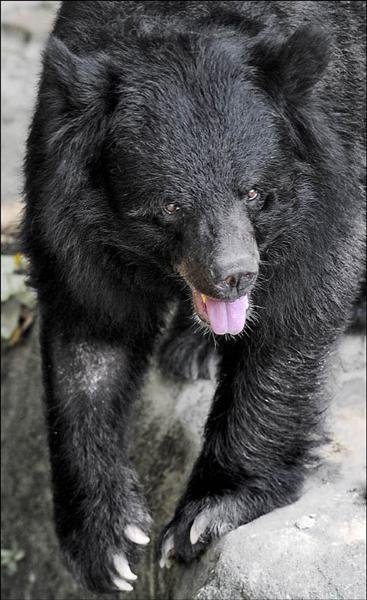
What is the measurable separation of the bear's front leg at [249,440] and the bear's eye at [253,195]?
0.84 metres

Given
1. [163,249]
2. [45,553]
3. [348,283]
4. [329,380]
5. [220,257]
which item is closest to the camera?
[220,257]

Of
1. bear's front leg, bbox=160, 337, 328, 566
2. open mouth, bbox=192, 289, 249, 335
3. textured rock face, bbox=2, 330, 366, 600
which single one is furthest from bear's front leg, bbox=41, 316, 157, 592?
open mouth, bbox=192, 289, 249, 335

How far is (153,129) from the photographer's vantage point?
15.8ft

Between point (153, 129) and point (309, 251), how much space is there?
0.85 m

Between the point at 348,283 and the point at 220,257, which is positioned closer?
the point at 220,257

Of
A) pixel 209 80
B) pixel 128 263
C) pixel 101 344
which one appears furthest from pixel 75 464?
pixel 209 80

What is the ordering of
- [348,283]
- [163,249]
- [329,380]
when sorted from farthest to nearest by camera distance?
[329,380] → [348,283] → [163,249]

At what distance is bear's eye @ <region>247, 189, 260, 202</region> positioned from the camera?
15.6 feet

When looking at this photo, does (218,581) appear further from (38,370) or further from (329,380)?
(38,370)

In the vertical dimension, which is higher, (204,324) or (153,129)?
(153,129)

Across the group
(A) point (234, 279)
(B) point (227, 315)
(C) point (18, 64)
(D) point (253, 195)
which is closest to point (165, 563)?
(B) point (227, 315)

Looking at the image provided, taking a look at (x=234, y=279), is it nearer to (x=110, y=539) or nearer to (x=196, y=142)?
(x=196, y=142)

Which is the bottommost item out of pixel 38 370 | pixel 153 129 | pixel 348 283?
pixel 38 370

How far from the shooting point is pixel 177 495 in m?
6.13
